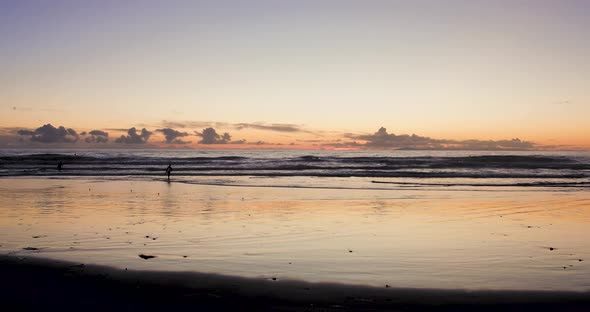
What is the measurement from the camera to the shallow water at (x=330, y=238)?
347 inches

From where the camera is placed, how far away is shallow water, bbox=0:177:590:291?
882cm

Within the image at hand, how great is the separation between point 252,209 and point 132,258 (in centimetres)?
827

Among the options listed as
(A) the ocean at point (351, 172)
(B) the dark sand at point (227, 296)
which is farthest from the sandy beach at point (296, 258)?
(A) the ocean at point (351, 172)

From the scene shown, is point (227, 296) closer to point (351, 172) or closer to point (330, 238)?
point (330, 238)

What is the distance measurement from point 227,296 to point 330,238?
502 cm

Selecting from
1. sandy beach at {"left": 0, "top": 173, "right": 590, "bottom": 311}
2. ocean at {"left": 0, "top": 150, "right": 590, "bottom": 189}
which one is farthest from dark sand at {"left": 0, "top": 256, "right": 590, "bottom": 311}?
ocean at {"left": 0, "top": 150, "right": 590, "bottom": 189}

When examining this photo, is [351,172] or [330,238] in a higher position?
[330,238]

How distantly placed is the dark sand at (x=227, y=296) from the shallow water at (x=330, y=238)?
48 centimetres

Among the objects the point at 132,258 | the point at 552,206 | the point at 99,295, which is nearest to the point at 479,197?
the point at 552,206

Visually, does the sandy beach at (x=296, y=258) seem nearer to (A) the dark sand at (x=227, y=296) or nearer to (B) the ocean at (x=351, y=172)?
(A) the dark sand at (x=227, y=296)

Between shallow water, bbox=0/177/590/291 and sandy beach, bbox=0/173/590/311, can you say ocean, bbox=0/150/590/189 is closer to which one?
shallow water, bbox=0/177/590/291

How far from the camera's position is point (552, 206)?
19.2m

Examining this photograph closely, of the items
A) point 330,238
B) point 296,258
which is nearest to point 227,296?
point 296,258

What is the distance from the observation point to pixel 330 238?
1206 centimetres
